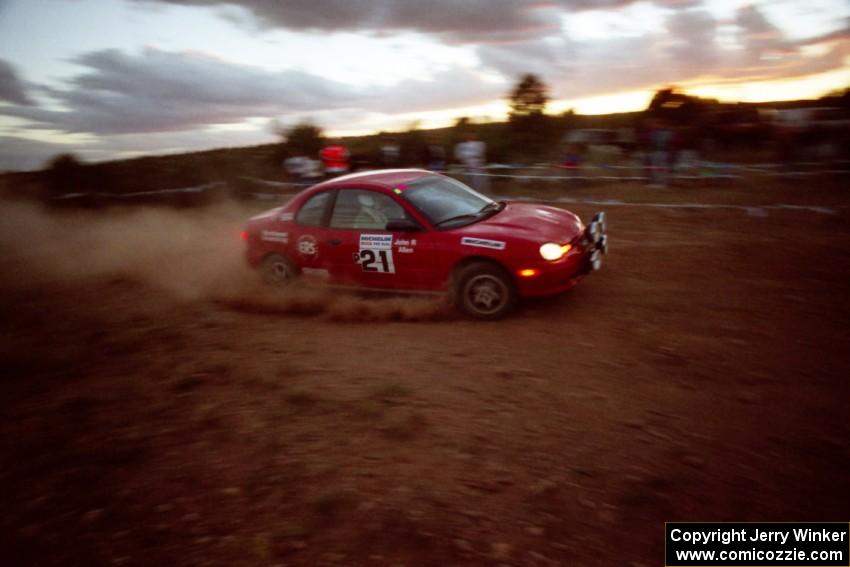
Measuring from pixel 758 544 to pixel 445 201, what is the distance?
14.5ft

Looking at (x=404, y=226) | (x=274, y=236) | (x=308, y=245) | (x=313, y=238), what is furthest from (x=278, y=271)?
(x=404, y=226)

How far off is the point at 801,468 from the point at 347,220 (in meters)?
4.79

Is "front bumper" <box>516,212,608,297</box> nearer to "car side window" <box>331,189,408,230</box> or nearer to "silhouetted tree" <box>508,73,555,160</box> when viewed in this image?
"car side window" <box>331,189,408,230</box>

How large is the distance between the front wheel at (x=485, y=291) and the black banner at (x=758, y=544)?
310cm

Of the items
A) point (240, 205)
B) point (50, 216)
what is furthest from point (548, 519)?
point (50, 216)

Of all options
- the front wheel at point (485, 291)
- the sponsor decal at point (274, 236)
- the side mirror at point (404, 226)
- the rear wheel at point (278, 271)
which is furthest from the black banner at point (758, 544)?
the sponsor decal at point (274, 236)

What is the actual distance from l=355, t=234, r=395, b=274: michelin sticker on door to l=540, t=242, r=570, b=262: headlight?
1.66 metres

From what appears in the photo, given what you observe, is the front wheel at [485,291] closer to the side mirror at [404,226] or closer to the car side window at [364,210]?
the side mirror at [404,226]

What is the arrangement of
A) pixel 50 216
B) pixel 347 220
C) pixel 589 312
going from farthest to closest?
pixel 50 216, pixel 347 220, pixel 589 312

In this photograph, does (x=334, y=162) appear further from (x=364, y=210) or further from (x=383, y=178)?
(x=364, y=210)

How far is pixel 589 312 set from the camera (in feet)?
19.1

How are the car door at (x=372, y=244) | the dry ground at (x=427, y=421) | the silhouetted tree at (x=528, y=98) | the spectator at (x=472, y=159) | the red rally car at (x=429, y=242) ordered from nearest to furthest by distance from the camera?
the dry ground at (x=427, y=421), the red rally car at (x=429, y=242), the car door at (x=372, y=244), the spectator at (x=472, y=159), the silhouetted tree at (x=528, y=98)

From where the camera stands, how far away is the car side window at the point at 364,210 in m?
6.07

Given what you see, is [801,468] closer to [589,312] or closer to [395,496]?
[395,496]
